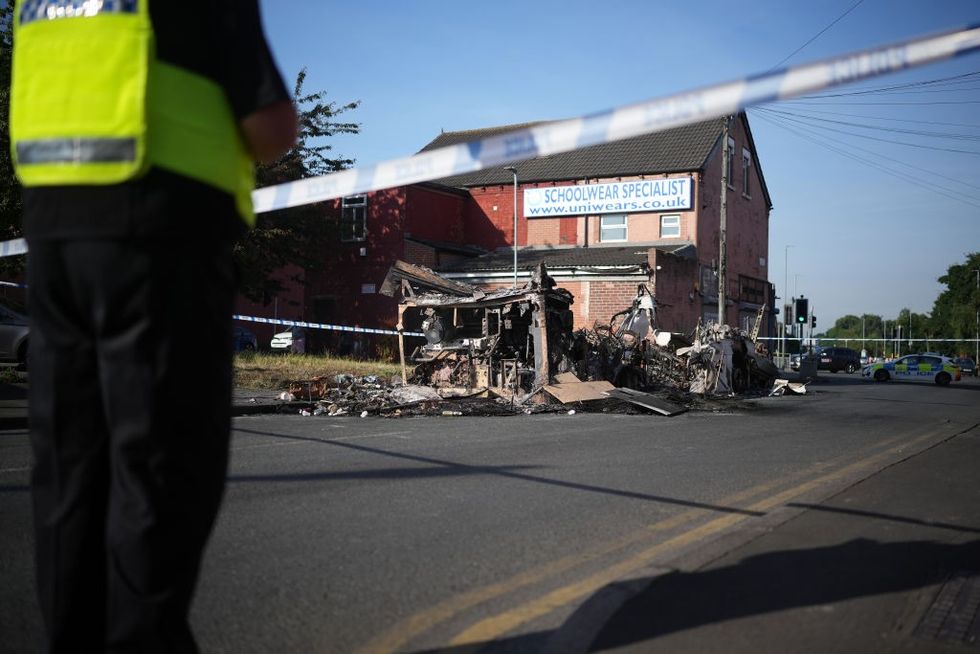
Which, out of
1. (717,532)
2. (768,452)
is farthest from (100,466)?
(768,452)

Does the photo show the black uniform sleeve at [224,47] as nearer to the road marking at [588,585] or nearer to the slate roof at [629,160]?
the road marking at [588,585]

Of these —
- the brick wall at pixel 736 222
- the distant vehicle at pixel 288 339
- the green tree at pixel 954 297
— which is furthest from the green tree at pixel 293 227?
the green tree at pixel 954 297

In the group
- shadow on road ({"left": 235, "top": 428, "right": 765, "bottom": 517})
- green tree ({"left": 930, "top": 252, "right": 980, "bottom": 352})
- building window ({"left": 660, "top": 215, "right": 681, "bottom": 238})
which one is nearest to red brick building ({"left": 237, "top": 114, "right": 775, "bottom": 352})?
building window ({"left": 660, "top": 215, "right": 681, "bottom": 238})

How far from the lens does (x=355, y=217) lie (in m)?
34.8

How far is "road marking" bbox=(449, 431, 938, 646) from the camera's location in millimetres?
3098

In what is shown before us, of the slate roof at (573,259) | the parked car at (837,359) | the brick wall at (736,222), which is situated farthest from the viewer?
the parked car at (837,359)

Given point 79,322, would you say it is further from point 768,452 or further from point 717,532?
point 768,452

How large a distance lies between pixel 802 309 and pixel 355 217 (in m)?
17.3

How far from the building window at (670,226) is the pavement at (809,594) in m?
29.9

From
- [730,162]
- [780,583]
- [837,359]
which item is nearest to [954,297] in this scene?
[837,359]

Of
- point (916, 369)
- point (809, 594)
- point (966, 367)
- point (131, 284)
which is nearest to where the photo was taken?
point (131, 284)

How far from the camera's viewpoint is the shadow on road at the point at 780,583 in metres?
3.14

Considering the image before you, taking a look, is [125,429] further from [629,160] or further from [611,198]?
[629,160]

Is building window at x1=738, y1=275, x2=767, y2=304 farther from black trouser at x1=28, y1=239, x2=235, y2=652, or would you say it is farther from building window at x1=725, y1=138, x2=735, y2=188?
black trouser at x1=28, y1=239, x2=235, y2=652
